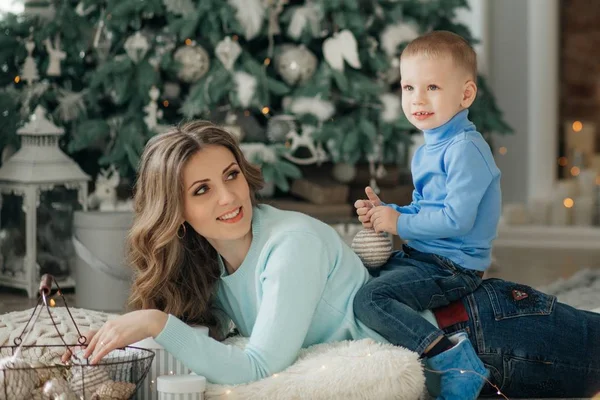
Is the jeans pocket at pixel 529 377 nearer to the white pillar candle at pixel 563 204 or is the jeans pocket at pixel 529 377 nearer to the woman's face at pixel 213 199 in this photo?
the woman's face at pixel 213 199

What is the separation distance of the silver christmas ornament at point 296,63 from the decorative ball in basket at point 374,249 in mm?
1925

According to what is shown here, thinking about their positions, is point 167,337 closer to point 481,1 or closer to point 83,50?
point 83,50

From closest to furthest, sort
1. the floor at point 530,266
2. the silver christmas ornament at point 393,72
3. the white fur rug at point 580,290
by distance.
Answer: the white fur rug at point 580,290 → the floor at point 530,266 → the silver christmas ornament at point 393,72

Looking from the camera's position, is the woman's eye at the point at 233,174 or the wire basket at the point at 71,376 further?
the woman's eye at the point at 233,174

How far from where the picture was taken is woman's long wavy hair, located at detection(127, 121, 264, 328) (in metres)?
2.07

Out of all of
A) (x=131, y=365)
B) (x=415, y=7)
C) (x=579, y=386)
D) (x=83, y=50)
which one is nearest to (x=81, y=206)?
(x=83, y=50)

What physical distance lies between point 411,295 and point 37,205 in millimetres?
2037

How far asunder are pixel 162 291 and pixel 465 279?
0.62m

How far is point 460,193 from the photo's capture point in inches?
83.4

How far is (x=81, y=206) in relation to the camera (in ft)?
12.8

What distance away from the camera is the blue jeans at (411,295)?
79.8 inches

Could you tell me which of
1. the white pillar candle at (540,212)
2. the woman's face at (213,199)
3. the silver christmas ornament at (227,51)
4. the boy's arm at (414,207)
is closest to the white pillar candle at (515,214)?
the white pillar candle at (540,212)

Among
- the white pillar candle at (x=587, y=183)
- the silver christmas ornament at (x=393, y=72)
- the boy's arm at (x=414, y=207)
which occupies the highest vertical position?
the silver christmas ornament at (x=393, y=72)

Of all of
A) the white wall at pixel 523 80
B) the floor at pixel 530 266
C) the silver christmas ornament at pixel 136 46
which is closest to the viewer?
the floor at pixel 530 266
